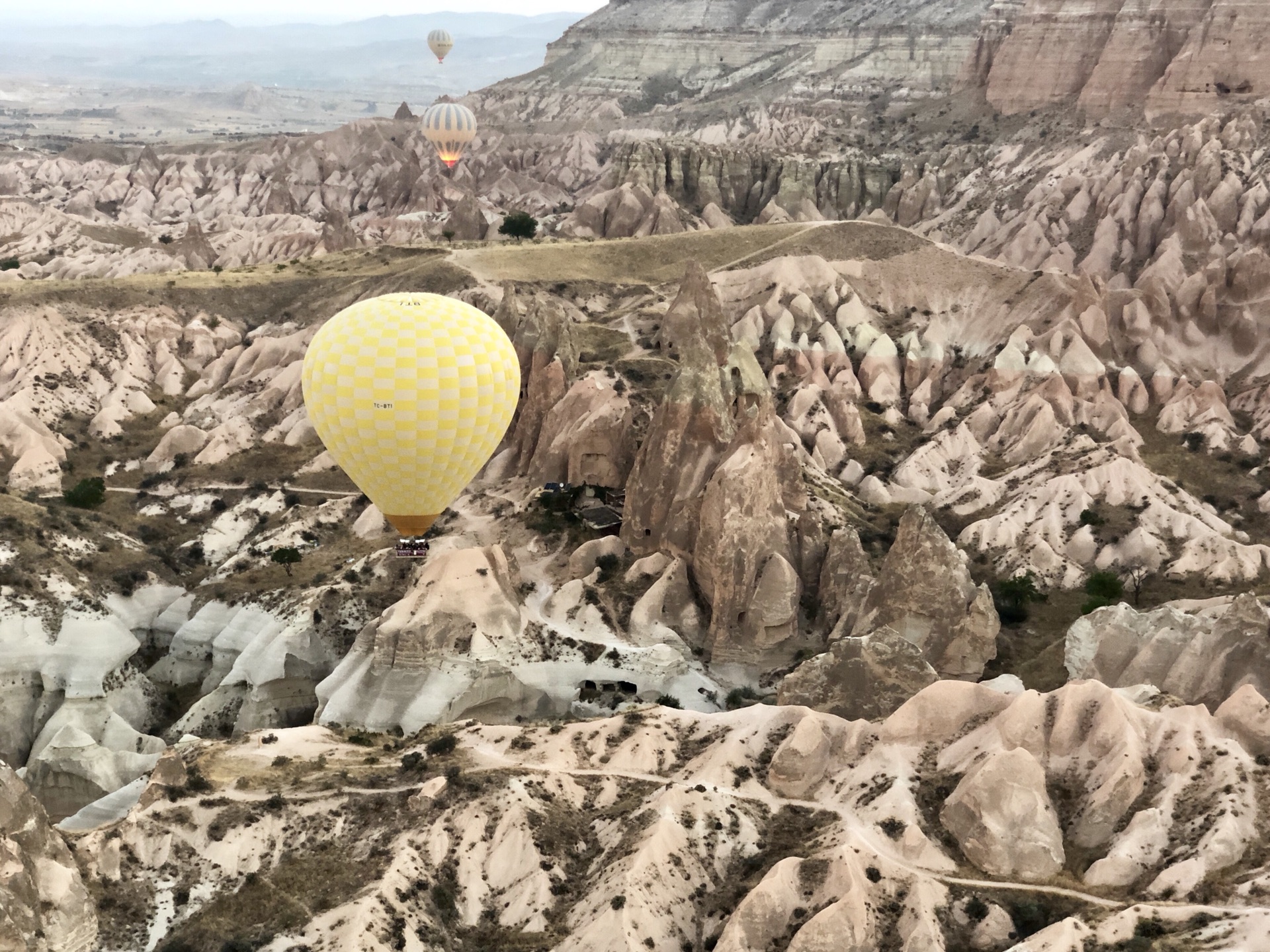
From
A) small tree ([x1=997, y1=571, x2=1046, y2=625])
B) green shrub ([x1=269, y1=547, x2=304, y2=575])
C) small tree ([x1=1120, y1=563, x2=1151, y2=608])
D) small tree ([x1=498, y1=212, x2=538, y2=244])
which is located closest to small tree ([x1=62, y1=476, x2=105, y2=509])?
green shrub ([x1=269, y1=547, x2=304, y2=575])

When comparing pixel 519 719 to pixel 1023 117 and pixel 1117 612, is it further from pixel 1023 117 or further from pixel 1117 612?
pixel 1023 117

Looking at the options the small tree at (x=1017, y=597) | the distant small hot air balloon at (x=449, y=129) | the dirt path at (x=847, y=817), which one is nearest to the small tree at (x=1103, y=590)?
the small tree at (x=1017, y=597)

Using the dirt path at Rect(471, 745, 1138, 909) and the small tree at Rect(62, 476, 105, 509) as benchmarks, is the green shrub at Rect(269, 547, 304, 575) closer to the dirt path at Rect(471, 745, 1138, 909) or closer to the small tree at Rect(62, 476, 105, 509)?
the small tree at Rect(62, 476, 105, 509)

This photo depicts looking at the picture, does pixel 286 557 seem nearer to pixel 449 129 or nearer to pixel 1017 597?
pixel 1017 597

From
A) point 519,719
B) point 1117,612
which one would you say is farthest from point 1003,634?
point 519,719

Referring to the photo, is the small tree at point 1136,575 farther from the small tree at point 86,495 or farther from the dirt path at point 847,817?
the small tree at point 86,495

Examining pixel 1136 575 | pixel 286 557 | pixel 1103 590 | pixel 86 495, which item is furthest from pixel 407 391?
pixel 1136 575

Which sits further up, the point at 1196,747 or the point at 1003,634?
the point at 1196,747
